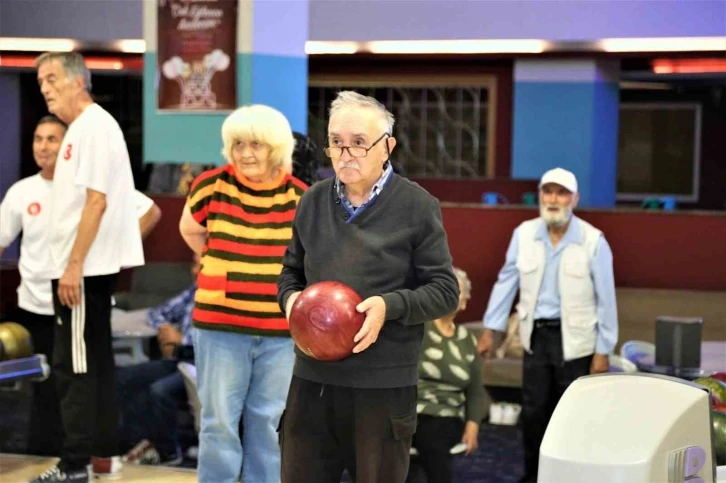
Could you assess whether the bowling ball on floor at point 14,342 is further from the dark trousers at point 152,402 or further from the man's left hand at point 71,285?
the dark trousers at point 152,402

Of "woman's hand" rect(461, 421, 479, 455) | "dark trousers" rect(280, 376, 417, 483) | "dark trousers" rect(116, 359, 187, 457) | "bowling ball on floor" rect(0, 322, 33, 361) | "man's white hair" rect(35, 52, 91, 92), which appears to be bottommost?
"dark trousers" rect(116, 359, 187, 457)

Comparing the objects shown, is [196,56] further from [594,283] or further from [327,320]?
[327,320]

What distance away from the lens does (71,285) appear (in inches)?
144

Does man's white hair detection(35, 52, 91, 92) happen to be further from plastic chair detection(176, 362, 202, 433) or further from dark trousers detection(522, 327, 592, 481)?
dark trousers detection(522, 327, 592, 481)

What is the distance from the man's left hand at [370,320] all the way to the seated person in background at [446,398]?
165cm

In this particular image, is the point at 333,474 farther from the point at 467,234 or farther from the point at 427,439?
the point at 467,234

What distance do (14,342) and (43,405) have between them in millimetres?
558

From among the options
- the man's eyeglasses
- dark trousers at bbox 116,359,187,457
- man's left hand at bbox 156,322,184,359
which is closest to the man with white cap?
dark trousers at bbox 116,359,187,457

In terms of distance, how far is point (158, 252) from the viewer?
7.08 m

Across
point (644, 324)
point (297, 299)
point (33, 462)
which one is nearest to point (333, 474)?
point (297, 299)

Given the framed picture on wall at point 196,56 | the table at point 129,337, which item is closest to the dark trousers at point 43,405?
the table at point 129,337

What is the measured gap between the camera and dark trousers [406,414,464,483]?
403 centimetres

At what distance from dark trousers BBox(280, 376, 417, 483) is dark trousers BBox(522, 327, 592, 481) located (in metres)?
2.15

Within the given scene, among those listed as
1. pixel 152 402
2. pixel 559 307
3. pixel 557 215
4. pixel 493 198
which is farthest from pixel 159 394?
pixel 493 198
